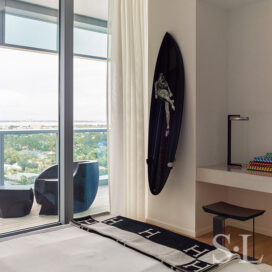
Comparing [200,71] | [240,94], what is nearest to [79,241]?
[200,71]

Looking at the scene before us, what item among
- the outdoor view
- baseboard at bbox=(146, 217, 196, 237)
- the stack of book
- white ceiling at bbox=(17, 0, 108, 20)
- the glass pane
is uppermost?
white ceiling at bbox=(17, 0, 108, 20)

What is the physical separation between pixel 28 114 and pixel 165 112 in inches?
52.6

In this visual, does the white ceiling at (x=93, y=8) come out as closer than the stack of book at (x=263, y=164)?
No

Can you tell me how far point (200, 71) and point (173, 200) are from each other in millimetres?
1362

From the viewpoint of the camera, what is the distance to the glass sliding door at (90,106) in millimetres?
3594

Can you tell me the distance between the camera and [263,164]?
3.17 m

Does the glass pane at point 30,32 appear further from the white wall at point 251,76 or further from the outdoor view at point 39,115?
the white wall at point 251,76

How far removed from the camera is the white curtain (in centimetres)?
374

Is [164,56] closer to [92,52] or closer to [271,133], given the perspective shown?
[92,52]

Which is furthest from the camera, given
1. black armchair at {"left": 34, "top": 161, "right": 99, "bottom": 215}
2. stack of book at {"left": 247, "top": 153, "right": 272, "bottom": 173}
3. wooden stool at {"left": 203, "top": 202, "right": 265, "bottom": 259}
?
black armchair at {"left": 34, "top": 161, "right": 99, "bottom": 215}

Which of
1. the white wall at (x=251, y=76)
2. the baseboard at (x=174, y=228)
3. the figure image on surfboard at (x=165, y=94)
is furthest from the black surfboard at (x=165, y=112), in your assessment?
the white wall at (x=251, y=76)

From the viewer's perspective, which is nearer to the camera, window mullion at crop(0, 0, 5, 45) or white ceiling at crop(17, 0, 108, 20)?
window mullion at crop(0, 0, 5, 45)

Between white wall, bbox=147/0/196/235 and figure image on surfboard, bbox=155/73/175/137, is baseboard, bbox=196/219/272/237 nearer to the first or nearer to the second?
white wall, bbox=147/0/196/235

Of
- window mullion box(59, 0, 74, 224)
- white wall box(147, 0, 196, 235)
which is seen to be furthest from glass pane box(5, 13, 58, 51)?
white wall box(147, 0, 196, 235)
